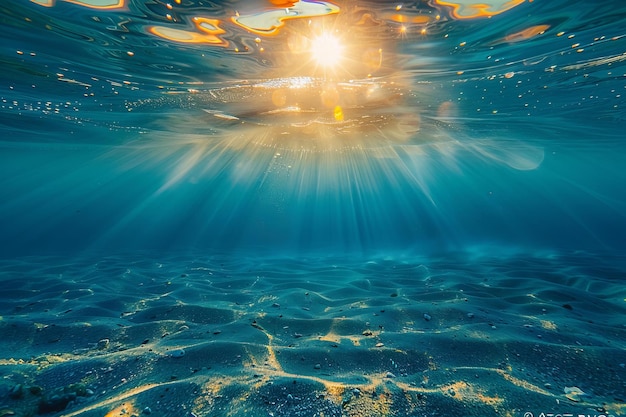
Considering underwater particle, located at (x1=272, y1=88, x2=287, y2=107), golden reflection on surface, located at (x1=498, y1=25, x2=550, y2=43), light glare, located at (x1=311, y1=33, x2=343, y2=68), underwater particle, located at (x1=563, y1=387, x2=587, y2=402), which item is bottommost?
underwater particle, located at (x1=563, y1=387, x2=587, y2=402)

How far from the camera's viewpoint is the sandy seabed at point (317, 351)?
328 cm

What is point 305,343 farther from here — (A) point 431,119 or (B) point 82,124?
(B) point 82,124

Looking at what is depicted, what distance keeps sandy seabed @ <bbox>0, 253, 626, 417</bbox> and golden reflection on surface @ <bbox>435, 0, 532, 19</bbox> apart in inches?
238

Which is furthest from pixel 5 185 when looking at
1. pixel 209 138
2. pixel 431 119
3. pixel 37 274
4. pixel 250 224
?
pixel 431 119

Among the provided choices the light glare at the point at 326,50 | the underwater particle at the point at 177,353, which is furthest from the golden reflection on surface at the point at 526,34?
the underwater particle at the point at 177,353

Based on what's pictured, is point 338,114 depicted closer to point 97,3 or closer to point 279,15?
point 279,15

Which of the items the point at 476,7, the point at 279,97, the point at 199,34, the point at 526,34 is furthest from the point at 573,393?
the point at 279,97

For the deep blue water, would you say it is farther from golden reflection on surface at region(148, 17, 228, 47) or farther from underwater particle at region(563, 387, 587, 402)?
underwater particle at region(563, 387, 587, 402)

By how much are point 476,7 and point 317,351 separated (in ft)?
23.2

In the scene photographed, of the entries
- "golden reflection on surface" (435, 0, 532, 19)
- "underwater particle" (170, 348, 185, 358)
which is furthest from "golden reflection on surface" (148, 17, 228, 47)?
"underwater particle" (170, 348, 185, 358)

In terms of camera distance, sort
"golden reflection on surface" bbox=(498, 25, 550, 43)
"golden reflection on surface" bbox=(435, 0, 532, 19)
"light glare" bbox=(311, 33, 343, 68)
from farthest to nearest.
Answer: "light glare" bbox=(311, 33, 343, 68), "golden reflection on surface" bbox=(498, 25, 550, 43), "golden reflection on surface" bbox=(435, 0, 532, 19)

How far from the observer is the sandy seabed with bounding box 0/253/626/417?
10.8ft

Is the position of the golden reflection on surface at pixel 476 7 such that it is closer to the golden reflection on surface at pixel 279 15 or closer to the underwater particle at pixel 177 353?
the golden reflection on surface at pixel 279 15

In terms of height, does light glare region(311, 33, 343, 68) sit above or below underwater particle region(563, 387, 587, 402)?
above
